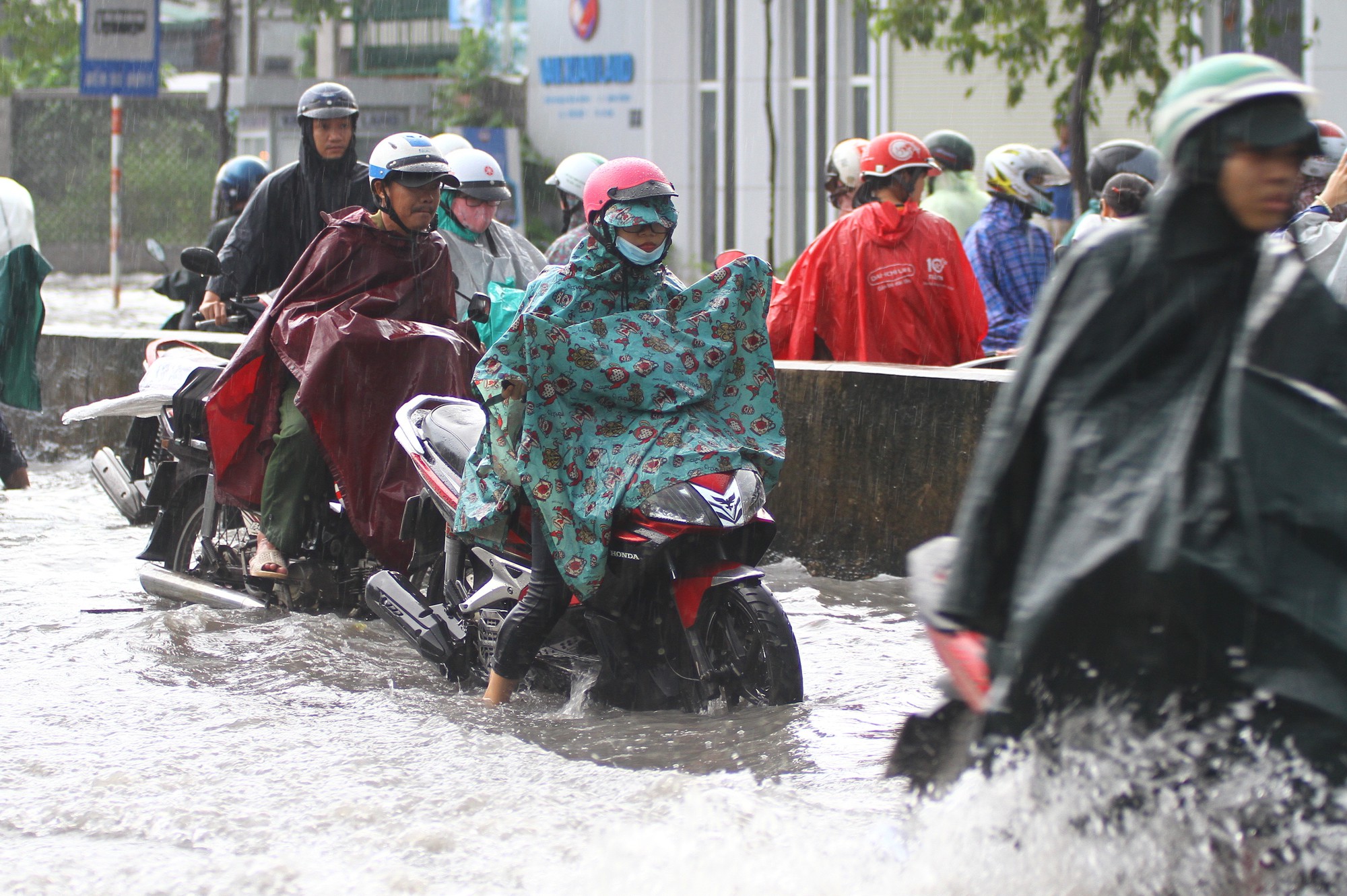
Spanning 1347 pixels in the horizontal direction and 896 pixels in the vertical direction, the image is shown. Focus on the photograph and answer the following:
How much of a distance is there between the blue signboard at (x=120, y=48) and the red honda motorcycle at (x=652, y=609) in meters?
12.3

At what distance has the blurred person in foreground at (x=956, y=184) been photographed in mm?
9531

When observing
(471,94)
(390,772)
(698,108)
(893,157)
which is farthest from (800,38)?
(390,772)

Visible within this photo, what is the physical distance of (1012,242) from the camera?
8445 mm

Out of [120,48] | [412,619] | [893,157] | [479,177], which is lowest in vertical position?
[412,619]

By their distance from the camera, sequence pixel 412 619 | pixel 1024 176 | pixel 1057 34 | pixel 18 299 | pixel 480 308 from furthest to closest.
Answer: pixel 1057 34, pixel 18 299, pixel 1024 176, pixel 480 308, pixel 412 619

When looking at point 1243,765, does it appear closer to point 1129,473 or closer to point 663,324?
point 1129,473

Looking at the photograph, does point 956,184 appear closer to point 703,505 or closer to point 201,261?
point 201,261

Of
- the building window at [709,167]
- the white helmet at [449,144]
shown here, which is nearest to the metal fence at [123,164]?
the building window at [709,167]

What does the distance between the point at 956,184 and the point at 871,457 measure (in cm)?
320

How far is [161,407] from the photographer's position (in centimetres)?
707

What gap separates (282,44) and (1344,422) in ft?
172

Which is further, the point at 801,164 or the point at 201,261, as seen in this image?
the point at 801,164

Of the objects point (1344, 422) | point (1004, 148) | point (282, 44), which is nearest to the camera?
point (1344, 422)

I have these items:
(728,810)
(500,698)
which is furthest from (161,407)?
(728,810)
